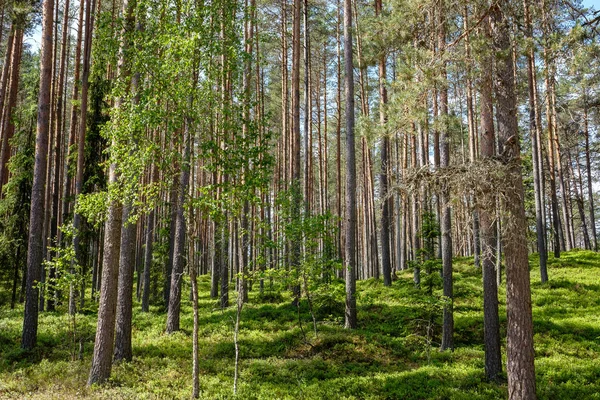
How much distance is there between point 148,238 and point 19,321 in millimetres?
5483

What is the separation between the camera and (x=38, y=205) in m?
12.1

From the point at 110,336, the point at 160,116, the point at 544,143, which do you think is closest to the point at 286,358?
the point at 110,336

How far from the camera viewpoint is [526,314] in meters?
7.05

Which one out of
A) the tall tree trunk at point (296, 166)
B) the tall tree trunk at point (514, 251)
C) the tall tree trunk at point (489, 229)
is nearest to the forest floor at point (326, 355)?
the tall tree trunk at point (489, 229)

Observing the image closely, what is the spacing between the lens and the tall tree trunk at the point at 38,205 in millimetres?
11812

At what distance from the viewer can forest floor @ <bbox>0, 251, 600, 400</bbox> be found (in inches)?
352

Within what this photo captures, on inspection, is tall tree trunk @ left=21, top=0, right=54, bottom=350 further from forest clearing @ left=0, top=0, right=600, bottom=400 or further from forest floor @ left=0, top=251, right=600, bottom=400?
forest floor @ left=0, top=251, right=600, bottom=400

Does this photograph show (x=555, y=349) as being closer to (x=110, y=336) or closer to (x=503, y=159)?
(x=503, y=159)

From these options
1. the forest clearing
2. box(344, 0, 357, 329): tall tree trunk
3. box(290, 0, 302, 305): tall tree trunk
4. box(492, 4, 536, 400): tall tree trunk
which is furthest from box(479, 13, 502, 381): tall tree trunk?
box(290, 0, 302, 305): tall tree trunk

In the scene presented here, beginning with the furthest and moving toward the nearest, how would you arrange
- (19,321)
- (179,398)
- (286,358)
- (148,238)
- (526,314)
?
(148,238) → (19,321) → (286,358) → (179,398) → (526,314)

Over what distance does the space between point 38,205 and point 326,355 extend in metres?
9.58

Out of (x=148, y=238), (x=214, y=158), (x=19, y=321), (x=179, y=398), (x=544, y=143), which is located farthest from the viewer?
(x=544, y=143)

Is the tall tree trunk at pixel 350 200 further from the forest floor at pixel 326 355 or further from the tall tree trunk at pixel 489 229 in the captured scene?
the tall tree trunk at pixel 489 229

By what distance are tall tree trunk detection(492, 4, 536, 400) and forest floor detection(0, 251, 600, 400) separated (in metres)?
2.00
